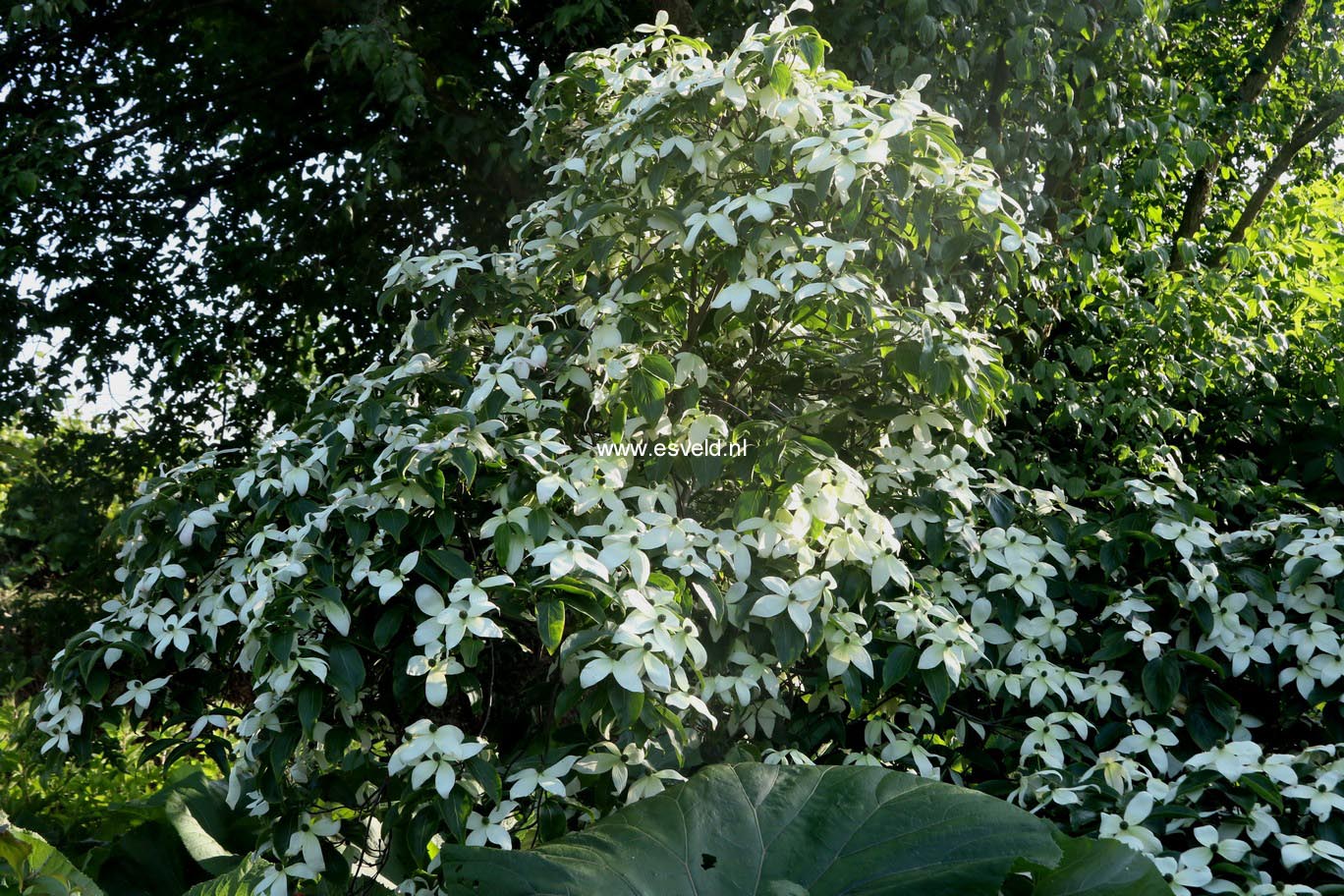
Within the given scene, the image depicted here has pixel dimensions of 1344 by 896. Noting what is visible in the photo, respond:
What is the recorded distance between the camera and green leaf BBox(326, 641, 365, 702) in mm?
1828

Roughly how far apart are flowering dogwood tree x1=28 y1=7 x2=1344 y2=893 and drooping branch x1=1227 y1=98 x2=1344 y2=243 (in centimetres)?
286

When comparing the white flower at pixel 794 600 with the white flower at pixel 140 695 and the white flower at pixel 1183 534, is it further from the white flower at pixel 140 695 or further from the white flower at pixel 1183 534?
the white flower at pixel 140 695

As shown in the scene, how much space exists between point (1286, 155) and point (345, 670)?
15.4 ft

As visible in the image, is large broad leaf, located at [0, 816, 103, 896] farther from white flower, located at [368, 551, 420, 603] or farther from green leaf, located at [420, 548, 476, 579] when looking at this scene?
green leaf, located at [420, 548, 476, 579]

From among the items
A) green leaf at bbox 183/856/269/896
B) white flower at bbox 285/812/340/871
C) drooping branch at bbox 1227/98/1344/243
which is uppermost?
drooping branch at bbox 1227/98/1344/243

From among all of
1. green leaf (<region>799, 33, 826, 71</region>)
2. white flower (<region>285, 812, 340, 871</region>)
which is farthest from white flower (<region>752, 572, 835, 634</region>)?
green leaf (<region>799, 33, 826, 71</region>)

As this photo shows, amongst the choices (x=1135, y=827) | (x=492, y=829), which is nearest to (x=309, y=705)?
(x=492, y=829)

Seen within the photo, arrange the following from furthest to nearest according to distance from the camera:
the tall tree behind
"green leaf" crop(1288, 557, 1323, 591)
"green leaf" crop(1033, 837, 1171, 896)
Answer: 1. the tall tree behind
2. "green leaf" crop(1288, 557, 1323, 591)
3. "green leaf" crop(1033, 837, 1171, 896)

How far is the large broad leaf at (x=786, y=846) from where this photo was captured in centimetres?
160

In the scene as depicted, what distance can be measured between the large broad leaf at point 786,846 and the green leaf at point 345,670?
34 centimetres

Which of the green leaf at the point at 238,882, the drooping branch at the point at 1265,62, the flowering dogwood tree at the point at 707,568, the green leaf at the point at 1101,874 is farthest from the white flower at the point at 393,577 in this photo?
the drooping branch at the point at 1265,62

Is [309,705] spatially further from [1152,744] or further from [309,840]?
[1152,744]

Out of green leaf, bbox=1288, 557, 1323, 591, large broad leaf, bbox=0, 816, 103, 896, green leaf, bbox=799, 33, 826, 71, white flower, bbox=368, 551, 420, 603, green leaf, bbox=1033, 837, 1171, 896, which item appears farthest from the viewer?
green leaf, bbox=1288, 557, 1323, 591

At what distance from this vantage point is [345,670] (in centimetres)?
185
